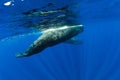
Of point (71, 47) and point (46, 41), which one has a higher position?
point (71, 47)

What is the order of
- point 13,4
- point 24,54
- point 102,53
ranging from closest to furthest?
point 13,4
point 24,54
point 102,53

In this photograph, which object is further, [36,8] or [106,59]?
[106,59]

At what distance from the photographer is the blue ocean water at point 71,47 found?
42.4 ft

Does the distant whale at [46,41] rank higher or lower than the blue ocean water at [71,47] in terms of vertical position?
lower

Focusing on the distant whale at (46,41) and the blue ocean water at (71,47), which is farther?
the blue ocean water at (71,47)

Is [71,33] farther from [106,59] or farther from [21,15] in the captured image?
[106,59]

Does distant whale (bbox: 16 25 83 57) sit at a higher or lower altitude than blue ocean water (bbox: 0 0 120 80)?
lower

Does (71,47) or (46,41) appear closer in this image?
(46,41)

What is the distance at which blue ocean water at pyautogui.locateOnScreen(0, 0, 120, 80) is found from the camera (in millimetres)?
12936

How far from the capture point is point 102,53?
48.8 m

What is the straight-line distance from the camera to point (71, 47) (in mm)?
41344

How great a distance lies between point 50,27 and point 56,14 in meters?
4.14

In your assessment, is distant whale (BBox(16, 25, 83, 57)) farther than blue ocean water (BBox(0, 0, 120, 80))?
No

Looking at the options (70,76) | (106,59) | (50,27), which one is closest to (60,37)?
(50,27)
